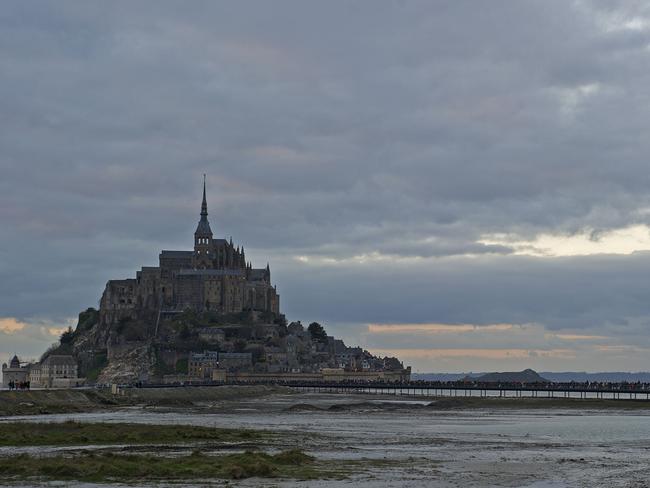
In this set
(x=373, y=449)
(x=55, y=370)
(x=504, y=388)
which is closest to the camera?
(x=373, y=449)

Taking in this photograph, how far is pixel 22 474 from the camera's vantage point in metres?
40.1

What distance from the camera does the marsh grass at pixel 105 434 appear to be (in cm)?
5322

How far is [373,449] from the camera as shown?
52188 millimetres

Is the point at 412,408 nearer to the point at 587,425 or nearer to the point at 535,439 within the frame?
the point at 587,425

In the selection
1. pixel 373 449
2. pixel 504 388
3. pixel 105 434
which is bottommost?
pixel 373 449

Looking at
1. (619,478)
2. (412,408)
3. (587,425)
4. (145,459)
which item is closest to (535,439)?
(587,425)

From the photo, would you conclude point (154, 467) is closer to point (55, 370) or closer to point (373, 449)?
point (373, 449)

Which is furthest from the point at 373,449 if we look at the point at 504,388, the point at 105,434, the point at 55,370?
the point at 55,370

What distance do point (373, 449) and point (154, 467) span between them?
45.6 ft

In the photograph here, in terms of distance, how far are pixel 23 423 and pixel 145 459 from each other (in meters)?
20.6

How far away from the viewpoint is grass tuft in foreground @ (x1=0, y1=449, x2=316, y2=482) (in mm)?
39844

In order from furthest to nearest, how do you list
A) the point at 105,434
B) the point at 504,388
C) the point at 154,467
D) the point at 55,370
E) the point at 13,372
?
the point at 13,372
the point at 55,370
the point at 504,388
the point at 105,434
the point at 154,467

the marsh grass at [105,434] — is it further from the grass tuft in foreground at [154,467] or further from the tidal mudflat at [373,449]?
the grass tuft in foreground at [154,467]

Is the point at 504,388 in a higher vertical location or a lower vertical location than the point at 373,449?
higher
